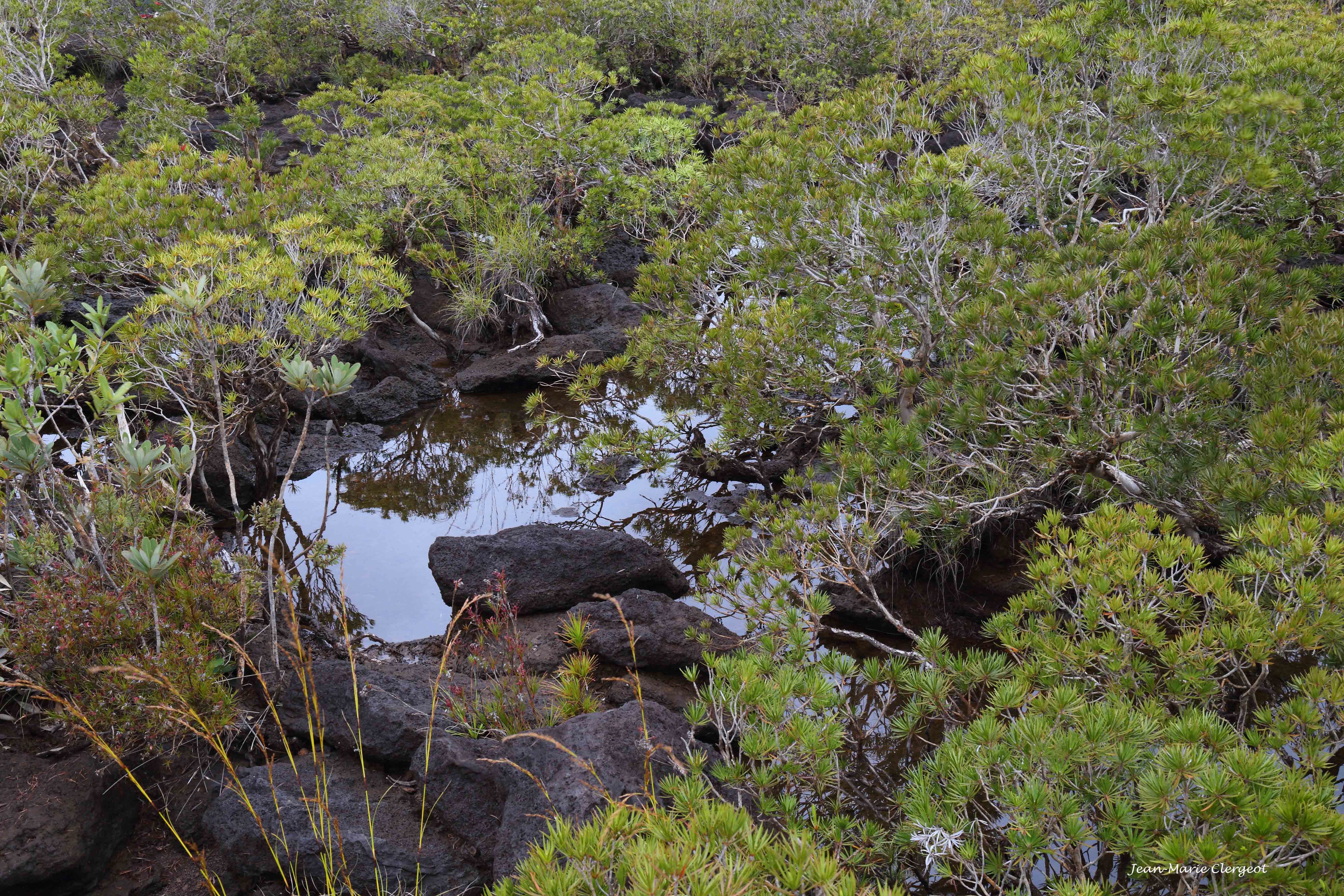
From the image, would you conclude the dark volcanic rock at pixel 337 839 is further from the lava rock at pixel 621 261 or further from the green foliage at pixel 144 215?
the lava rock at pixel 621 261

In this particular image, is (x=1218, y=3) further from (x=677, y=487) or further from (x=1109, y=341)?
(x=677, y=487)

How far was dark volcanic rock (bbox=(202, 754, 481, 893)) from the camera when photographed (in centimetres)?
357

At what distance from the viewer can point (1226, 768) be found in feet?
7.82

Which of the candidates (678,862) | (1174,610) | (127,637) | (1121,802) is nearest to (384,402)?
(127,637)

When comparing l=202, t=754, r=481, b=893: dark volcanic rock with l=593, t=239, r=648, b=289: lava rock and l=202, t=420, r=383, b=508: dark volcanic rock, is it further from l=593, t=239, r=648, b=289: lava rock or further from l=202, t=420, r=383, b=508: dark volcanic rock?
l=593, t=239, r=648, b=289: lava rock

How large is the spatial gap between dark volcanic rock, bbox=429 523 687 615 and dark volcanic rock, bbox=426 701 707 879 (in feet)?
6.26

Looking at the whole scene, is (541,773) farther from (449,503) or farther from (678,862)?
(449,503)

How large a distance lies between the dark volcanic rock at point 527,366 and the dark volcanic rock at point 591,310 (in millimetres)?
653

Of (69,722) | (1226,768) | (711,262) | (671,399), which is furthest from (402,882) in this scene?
(671,399)

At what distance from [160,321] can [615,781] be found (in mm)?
5231

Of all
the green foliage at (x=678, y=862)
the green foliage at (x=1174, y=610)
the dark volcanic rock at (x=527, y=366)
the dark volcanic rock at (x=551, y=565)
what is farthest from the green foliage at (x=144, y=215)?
the green foliage at (x=1174, y=610)

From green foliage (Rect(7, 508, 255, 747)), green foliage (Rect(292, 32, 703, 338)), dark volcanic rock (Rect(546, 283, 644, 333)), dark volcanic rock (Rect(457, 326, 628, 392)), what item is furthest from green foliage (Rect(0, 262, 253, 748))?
dark volcanic rock (Rect(546, 283, 644, 333))

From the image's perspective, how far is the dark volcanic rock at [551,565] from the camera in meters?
6.01

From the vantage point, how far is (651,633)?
5199mm
